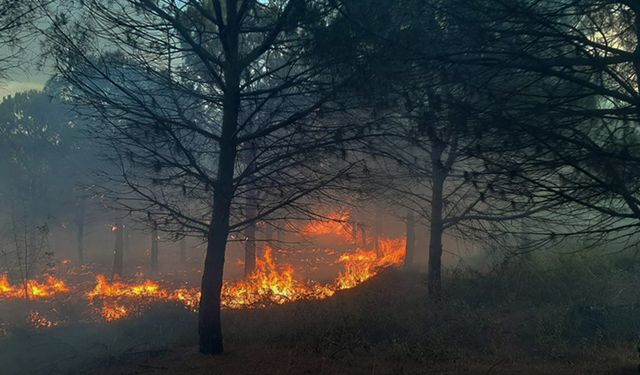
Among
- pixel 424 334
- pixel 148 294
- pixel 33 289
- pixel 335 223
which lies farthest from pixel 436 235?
pixel 33 289

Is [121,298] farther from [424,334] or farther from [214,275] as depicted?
[424,334]

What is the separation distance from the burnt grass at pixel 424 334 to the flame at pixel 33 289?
9.56 m

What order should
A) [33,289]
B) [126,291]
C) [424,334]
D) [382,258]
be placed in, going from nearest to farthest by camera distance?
[424,334] → [126,291] → [33,289] → [382,258]

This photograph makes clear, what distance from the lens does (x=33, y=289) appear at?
24531 mm

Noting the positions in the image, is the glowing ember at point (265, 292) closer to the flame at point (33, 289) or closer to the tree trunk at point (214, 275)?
the tree trunk at point (214, 275)

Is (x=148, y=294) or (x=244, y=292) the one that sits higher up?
(x=244, y=292)

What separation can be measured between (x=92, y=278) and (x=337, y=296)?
76.6ft

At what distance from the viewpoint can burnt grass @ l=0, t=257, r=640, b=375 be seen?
6.85m

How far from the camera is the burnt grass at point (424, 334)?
6852mm

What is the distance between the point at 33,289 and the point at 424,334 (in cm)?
2306

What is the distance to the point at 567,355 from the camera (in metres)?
7.52

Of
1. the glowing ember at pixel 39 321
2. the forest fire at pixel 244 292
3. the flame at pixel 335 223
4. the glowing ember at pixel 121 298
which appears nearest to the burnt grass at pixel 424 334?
the forest fire at pixel 244 292

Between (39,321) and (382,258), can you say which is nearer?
(39,321)

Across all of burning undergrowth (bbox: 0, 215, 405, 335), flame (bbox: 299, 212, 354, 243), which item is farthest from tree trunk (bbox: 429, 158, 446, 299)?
burning undergrowth (bbox: 0, 215, 405, 335)
